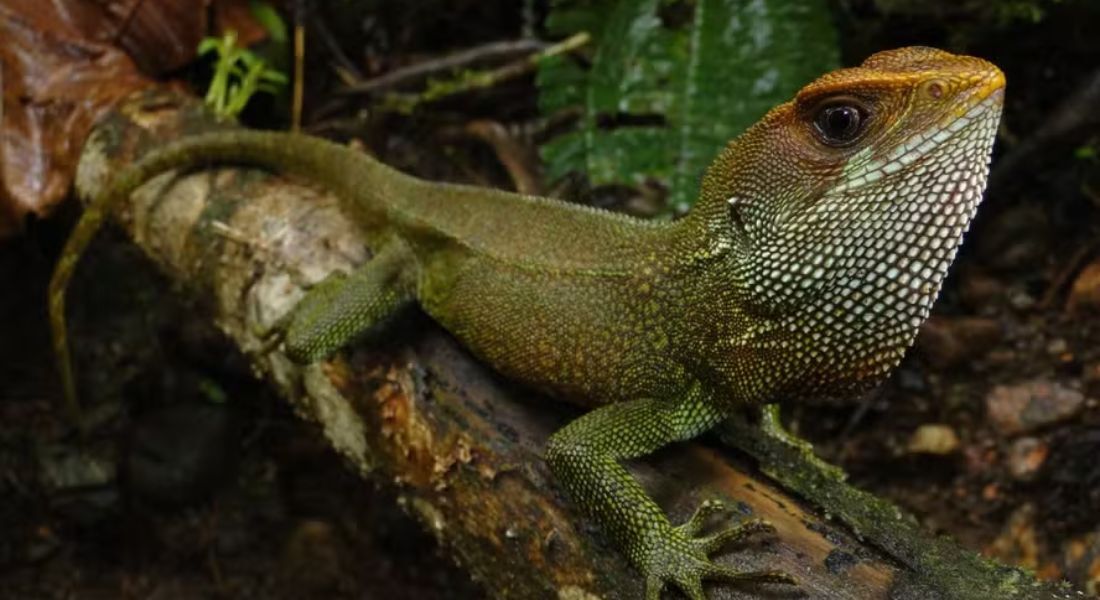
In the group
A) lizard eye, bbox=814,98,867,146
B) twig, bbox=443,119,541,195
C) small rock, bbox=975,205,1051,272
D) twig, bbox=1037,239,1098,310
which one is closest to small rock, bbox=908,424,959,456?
twig, bbox=1037,239,1098,310

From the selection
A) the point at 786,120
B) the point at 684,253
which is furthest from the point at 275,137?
the point at 786,120

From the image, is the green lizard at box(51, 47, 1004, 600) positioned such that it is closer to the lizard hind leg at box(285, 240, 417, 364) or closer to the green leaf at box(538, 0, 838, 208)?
the lizard hind leg at box(285, 240, 417, 364)

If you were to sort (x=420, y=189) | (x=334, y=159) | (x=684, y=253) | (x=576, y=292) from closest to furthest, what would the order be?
1. (x=684, y=253)
2. (x=576, y=292)
3. (x=420, y=189)
4. (x=334, y=159)

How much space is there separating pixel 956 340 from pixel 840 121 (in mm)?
2169

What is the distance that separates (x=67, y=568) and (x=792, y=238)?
4147 millimetres

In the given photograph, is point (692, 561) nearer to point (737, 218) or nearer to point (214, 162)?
point (737, 218)

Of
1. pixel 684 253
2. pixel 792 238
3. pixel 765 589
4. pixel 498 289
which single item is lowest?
pixel 765 589

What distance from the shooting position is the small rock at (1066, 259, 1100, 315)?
13.0 feet

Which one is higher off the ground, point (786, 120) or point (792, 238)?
point (786, 120)

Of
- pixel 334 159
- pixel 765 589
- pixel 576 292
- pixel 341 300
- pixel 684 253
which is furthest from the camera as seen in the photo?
pixel 334 159

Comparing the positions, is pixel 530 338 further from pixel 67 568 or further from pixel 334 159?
pixel 67 568

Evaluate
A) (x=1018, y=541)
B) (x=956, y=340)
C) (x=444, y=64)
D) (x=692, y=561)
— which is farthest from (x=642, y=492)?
(x=444, y=64)

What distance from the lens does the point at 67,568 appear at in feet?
15.9

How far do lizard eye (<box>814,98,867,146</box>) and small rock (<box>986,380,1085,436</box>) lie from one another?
6.91ft
